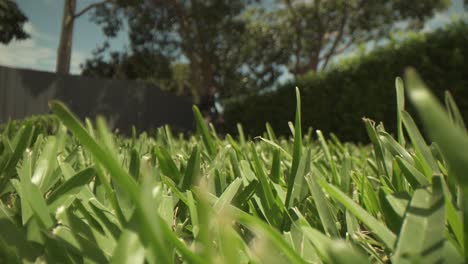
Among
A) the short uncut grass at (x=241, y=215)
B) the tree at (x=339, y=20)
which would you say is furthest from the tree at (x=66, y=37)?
the short uncut grass at (x=241, y=215)

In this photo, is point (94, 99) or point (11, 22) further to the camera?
point (11, 22)

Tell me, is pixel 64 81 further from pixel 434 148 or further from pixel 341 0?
pixel 434 148

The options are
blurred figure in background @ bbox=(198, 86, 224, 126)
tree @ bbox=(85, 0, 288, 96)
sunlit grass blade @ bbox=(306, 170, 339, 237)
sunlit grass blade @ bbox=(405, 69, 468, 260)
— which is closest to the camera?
sunlit grass blade @ bbox=(405, 69, 468, 260)

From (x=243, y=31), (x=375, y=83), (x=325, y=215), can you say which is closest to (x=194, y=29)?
(x=243, y=31)

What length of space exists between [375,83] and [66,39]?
13.9 metres

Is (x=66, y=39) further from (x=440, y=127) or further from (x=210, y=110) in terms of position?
(x=440, y=127)

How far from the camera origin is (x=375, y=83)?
22.7ft

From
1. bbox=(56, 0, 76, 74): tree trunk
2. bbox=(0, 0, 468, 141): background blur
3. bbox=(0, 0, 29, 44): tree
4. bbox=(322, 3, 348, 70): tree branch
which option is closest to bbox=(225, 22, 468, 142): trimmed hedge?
bbox=(0, 0, 468, 141): background blur

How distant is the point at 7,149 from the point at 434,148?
80 centimetres

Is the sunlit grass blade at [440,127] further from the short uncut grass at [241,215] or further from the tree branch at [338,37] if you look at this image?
the tree branch at [338,37]

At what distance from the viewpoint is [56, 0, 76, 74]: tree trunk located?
16.2m

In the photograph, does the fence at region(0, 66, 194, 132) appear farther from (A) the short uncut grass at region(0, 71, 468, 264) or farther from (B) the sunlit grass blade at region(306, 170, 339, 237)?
(B) the sunlit grass blade at region(306, 170, 339, 237)

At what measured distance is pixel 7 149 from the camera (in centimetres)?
74

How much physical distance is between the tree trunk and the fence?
3.53ft
